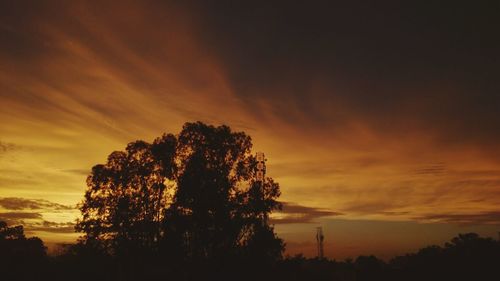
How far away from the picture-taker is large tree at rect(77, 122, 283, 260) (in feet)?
121

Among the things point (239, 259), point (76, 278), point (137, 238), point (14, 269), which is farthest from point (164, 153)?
point (14, 269)

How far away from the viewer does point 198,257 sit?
37.4 meters

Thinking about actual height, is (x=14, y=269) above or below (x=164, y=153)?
below

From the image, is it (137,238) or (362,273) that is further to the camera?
(362,273)

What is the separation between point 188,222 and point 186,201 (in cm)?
171

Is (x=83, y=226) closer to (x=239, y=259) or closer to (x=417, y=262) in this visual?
(x=239, y=259)

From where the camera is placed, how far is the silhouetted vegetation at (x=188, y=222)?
3684cm

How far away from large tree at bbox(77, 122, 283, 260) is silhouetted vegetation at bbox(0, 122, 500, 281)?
0.08m

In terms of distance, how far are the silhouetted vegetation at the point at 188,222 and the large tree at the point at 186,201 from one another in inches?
3.2

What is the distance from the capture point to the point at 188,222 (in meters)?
37.2

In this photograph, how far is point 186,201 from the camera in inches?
1470

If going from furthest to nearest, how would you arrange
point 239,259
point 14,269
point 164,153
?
point 14,269 → point 164,153 → point 239,259

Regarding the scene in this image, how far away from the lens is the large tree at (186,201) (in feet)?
121

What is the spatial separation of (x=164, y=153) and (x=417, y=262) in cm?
2600
